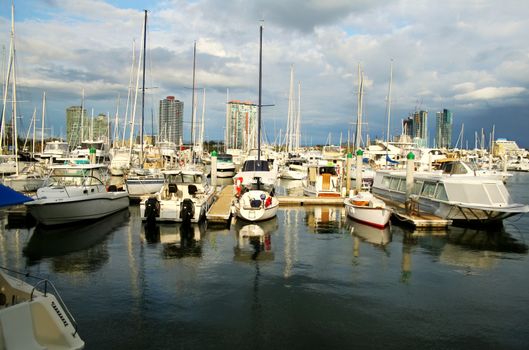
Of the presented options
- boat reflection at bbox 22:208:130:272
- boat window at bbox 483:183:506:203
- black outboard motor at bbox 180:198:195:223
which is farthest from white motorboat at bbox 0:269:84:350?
boat window at bbox 483:183:506:203

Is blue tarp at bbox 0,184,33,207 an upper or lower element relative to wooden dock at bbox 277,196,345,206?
upper

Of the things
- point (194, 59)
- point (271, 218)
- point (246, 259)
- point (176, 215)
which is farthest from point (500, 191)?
point (194, 59)

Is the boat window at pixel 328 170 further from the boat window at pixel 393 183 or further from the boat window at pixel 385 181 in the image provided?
the boat window at pixel 393 183

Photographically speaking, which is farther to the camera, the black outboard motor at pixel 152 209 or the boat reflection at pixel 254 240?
the black outboard motor at pixel 152 209

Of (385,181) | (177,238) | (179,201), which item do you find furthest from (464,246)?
(179,201)

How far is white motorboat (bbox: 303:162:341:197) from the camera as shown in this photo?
30.9 meters

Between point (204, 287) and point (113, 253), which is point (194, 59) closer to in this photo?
point (113, 253)

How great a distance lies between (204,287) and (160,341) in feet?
11.1

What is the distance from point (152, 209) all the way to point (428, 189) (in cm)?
1488

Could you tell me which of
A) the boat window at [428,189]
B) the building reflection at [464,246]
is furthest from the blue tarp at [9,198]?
the boat window at [428,189]

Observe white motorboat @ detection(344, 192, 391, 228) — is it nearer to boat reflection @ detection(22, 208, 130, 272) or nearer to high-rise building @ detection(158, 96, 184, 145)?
boat reflection @ detection(22, 208, 130, 272)

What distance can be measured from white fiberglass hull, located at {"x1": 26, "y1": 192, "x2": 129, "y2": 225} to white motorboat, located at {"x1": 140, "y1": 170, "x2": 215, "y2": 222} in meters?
2.35

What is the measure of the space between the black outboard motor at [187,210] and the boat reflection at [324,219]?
588 cm

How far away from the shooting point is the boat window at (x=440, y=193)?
21.8m
